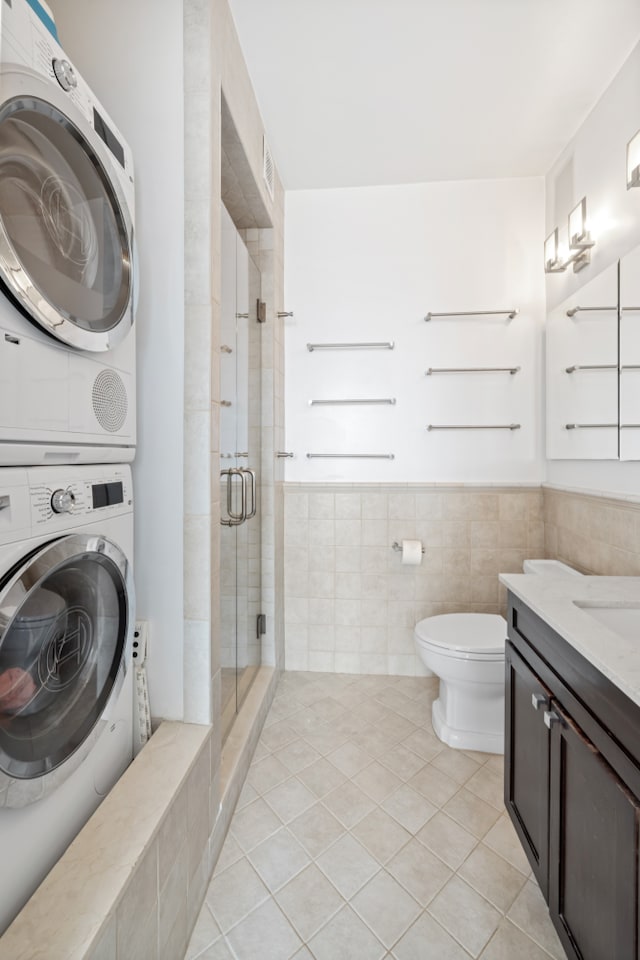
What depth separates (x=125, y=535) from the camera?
3.66 ft

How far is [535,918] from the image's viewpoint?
1.20m

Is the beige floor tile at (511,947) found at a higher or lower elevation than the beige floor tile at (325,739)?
lower

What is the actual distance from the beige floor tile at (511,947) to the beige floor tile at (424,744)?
2.19ft

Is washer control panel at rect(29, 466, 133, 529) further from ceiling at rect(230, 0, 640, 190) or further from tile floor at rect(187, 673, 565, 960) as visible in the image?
ceiling at rect(230, 0, 640, 190)

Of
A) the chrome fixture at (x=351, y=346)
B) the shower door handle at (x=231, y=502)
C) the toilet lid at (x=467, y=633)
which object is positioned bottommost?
the toilet lid at (x=467, y=633)

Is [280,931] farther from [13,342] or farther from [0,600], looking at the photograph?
[13,342]

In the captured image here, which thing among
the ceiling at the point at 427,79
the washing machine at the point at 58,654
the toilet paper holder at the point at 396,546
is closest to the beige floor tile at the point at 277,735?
the washing machine at the point at 58,654

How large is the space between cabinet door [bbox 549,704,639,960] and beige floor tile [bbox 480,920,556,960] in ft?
0.51

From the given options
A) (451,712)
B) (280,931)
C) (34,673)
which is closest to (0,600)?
(34,673)

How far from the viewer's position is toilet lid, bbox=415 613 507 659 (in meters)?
1.83

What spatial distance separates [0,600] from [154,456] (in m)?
0.64

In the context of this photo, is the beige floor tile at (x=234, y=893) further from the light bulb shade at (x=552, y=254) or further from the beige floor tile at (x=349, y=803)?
the light bulb shade at (x=552, y=254)

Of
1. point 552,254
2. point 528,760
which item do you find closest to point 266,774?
point 528,760

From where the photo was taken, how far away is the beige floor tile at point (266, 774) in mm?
1673
